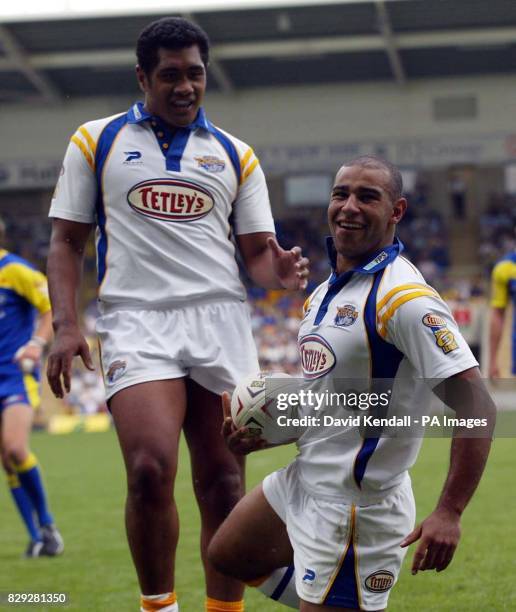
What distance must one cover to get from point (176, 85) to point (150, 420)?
4.24 feet

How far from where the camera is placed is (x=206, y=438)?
13.9ft

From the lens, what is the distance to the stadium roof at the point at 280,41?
25922mm

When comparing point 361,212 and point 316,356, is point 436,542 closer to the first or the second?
point 316,356

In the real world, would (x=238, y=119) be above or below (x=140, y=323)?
above

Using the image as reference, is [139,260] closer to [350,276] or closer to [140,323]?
[140,323]

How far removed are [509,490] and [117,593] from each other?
4905 millimetres

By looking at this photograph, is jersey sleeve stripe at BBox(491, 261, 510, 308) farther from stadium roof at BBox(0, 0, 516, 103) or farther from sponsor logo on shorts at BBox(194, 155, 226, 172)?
stadium roof at BBox(0, 0, 516, 103)

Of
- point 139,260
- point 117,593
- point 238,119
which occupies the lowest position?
point 117,593

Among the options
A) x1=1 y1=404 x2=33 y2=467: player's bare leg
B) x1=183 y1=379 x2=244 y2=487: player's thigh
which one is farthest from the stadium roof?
x1=183 y1=379 x2=244 y2=487: player's thigh

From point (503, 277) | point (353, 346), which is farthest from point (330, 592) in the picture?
point (503, 277)

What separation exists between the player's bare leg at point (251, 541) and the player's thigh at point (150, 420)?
34 centimetres

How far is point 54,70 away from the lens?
1131 inches

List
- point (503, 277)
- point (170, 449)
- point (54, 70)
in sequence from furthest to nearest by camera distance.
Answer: point (54, 70), point (503, 277), point (170, 449)

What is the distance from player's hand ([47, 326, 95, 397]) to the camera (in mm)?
4047
